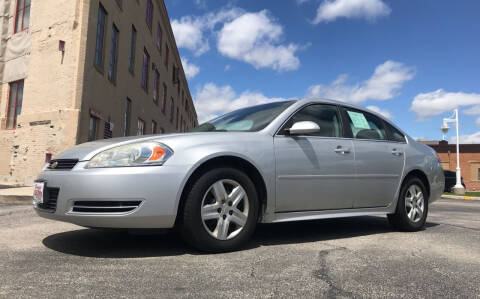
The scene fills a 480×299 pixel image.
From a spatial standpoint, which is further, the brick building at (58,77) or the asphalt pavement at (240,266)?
the brick building at (58,77)

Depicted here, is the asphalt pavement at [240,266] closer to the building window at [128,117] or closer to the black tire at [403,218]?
the black tire at [403,218]

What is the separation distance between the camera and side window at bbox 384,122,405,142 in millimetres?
4641

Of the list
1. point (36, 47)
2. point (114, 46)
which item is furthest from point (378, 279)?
point (114, 46)

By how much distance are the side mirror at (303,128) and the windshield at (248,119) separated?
25 cm

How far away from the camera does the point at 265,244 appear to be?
3.41 m

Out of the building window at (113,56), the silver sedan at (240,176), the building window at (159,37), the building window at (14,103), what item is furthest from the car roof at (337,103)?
the building window at (159,37)

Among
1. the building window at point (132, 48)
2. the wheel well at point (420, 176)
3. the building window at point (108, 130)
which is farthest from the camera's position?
the building window at point (132, 48)

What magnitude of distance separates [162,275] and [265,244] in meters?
1.30

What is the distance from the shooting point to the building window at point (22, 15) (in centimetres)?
1222

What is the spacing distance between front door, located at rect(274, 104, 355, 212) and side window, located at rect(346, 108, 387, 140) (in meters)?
0.23

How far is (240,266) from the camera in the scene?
2604 mm

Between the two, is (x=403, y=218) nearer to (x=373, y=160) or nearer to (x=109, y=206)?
(x=373, y=160)

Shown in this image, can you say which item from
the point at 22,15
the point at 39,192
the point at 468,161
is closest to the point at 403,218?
the point at 39,192

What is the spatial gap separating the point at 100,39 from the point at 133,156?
10.4m
